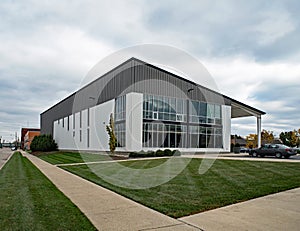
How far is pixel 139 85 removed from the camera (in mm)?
31719

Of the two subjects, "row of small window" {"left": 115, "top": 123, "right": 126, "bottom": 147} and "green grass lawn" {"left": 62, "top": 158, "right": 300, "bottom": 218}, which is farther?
"row of small window" {"left": 115, "top": 123, "right": 126, "bottom": 147}

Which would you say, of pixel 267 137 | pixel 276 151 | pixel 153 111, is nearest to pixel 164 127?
pixel 153 111

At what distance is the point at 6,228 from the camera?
219 inches

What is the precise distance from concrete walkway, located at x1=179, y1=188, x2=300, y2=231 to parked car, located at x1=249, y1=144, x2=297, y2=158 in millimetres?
21635

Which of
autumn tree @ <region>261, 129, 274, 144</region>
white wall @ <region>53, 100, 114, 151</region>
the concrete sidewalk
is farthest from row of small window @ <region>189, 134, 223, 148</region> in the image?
autumn tree @ <region>261, 129, 274, 144</region>

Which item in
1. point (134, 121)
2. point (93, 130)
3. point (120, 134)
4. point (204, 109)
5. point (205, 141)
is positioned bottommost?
point (205, 141)

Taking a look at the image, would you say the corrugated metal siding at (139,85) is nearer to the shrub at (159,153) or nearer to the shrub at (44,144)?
the shrub at (159,153)

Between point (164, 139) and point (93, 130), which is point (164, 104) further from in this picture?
point (93, 130)

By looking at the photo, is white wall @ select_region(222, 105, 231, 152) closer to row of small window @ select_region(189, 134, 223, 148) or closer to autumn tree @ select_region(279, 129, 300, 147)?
row of small window @ select_region(189, 134, 223, 148)

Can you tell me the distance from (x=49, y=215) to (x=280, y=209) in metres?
5.12

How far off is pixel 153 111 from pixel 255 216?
2642 cm

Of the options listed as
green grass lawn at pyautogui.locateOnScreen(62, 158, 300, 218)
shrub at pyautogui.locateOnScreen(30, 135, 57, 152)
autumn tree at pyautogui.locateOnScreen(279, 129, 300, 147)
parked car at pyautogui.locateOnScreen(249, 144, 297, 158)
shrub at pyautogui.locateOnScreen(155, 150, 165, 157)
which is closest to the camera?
green grass lawn at pyautogui.locateOnScreen(62, 158, 300, 218)

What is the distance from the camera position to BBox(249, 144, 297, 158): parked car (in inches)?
1091

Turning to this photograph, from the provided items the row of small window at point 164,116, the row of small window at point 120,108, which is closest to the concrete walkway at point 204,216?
the row of small window at point 164,116
